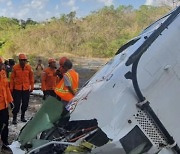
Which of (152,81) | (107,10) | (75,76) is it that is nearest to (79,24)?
(107,10)

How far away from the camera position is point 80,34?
4034 centimetres

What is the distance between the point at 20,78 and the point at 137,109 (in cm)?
581

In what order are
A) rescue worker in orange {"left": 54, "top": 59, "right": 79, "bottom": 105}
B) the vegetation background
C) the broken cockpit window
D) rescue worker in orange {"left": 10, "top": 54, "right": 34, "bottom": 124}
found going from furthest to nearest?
the vegetation background
rescue worker in orange {"left": 10, "top": 54, "right": 34, "bottom": 124}
rescue worker in orange {"left": 54, "top": 59, "right": 79, "bottom": 105}
the broken cockpit window

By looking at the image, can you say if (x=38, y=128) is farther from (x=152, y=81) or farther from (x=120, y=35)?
(x=120, y=35)

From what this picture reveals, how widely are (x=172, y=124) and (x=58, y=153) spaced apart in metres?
0.99

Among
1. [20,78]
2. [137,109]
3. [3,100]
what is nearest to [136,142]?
[137,109]

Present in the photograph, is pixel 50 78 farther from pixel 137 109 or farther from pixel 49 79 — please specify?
pixel 137 109

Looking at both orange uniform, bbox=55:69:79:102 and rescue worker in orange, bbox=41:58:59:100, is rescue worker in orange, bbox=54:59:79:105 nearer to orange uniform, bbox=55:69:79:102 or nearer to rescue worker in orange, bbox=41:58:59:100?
orange uniform, bbox=55:69:79:102

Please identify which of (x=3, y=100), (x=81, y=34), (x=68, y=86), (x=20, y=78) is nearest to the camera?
(x=68, y=86)

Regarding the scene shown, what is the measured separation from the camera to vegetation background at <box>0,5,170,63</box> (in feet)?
125

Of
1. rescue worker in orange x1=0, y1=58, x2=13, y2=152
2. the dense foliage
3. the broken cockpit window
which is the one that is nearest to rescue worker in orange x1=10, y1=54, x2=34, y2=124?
rescue worker in orange x1=0, y1=58, x2=13, y2=152

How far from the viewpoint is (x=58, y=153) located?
11.3 feet

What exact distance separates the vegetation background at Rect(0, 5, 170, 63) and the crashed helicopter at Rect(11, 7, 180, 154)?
109 ft

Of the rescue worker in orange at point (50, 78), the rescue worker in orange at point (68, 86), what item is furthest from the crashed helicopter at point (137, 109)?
the rescue worker in orange at point (50, 78)
